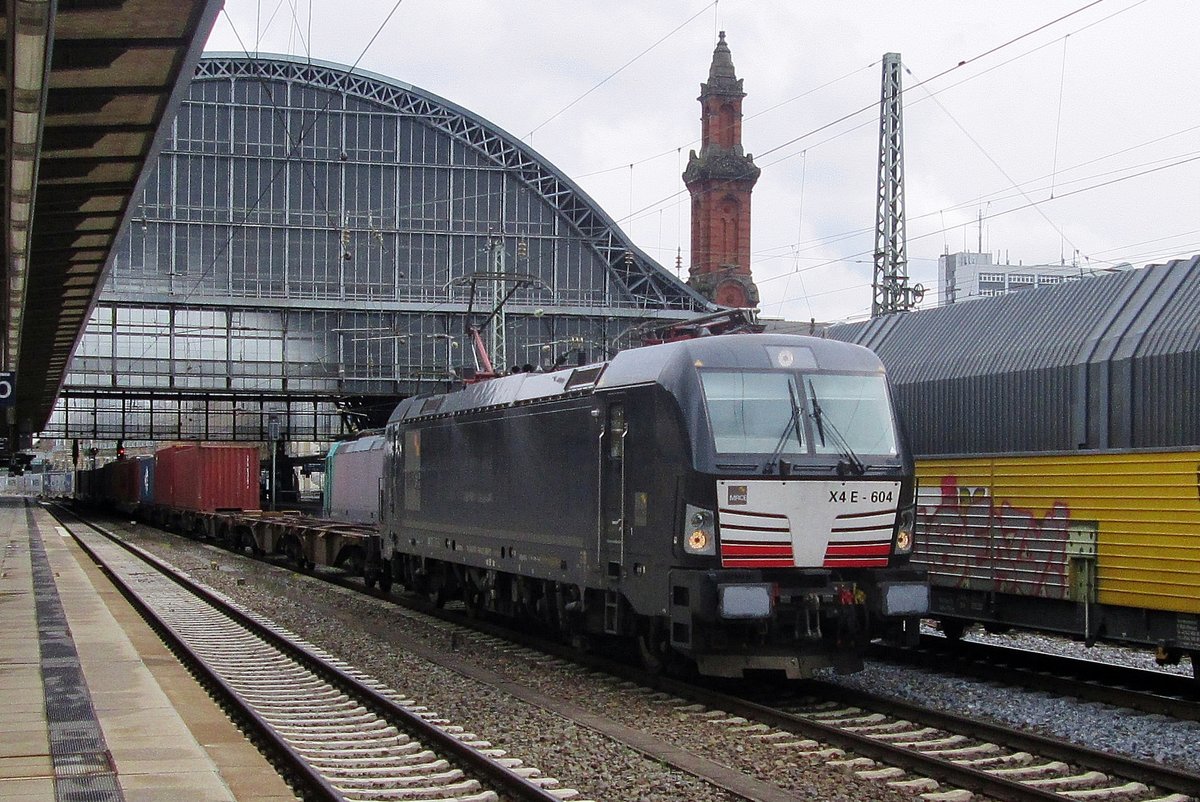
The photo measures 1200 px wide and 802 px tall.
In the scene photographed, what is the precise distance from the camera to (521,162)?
233 ft

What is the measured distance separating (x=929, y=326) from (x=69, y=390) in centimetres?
5194

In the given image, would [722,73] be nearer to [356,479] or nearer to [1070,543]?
[356,479]

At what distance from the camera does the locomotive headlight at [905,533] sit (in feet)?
42.9

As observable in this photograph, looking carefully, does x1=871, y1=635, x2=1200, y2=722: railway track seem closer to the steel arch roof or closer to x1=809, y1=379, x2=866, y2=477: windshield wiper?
x1=809, y1=379, x2=866, y2=477: windshield wiper

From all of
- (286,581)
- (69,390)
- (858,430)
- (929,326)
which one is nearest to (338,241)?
(69,390)

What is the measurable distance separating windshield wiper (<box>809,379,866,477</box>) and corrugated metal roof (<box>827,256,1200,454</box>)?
2.89m

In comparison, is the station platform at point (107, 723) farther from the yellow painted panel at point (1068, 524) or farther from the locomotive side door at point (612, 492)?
the yellow painted panel at point (1068, 524)

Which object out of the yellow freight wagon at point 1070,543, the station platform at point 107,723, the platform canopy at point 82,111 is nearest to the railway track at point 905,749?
the yellow freight wagon at point 1070,543

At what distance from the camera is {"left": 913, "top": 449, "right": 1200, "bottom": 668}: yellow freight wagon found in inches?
497

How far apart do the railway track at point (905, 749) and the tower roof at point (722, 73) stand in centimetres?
5837

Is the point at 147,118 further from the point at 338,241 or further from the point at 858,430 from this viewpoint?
the point at 338,241

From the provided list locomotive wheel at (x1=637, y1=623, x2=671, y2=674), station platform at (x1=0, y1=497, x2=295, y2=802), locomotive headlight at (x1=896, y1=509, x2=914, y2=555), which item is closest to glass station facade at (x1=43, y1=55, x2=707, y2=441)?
station platform at (x1=0, y1=497, x2=295, y2=802)

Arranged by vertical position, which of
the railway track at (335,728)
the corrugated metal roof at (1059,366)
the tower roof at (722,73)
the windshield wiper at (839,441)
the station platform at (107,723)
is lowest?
the railway track at (335,728)

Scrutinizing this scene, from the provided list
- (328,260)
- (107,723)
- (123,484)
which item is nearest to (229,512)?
(328,260)
